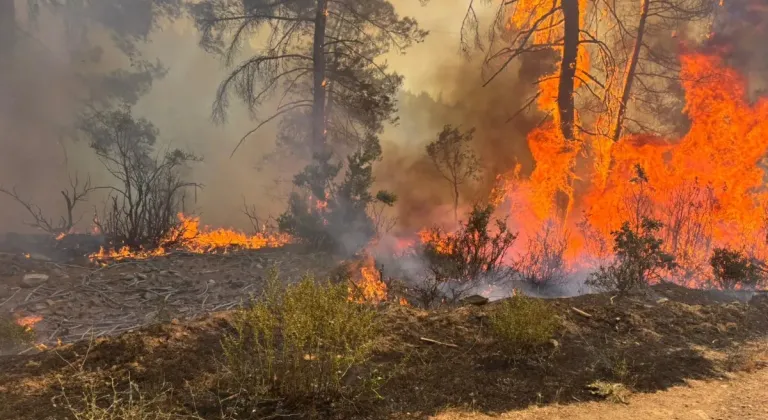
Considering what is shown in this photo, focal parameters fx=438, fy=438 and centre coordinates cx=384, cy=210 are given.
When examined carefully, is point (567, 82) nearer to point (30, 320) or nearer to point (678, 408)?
point (678, 408)

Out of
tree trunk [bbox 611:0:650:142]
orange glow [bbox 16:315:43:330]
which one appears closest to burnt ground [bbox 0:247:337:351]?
orange glow [bbox 16:315:43:330]

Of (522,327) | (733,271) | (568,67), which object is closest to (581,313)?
(522,327)

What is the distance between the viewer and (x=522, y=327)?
3754 millimetres

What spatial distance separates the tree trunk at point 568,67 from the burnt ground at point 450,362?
21.1ft

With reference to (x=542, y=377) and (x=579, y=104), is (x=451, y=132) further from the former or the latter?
(x=542, y=377)

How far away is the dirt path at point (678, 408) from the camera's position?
9.95 ft

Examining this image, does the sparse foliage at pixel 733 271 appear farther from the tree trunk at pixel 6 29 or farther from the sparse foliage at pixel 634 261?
the tree trunk at pixel 6 29

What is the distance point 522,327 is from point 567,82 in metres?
8.62

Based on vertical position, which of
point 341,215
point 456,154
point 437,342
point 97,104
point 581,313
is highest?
point 97,104

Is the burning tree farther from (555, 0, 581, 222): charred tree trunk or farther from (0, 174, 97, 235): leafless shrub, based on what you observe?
(555, 0, 581, 222): charred tree trunk

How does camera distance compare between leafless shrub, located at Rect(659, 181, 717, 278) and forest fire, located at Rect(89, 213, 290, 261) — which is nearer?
forest fire, located at Rect(89, 213, 290, 261)

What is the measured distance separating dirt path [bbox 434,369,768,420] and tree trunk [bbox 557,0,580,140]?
8.23 metres

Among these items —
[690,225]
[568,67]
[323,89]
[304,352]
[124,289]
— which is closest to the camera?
[304,352]

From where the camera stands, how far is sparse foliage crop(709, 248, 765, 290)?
706cm
